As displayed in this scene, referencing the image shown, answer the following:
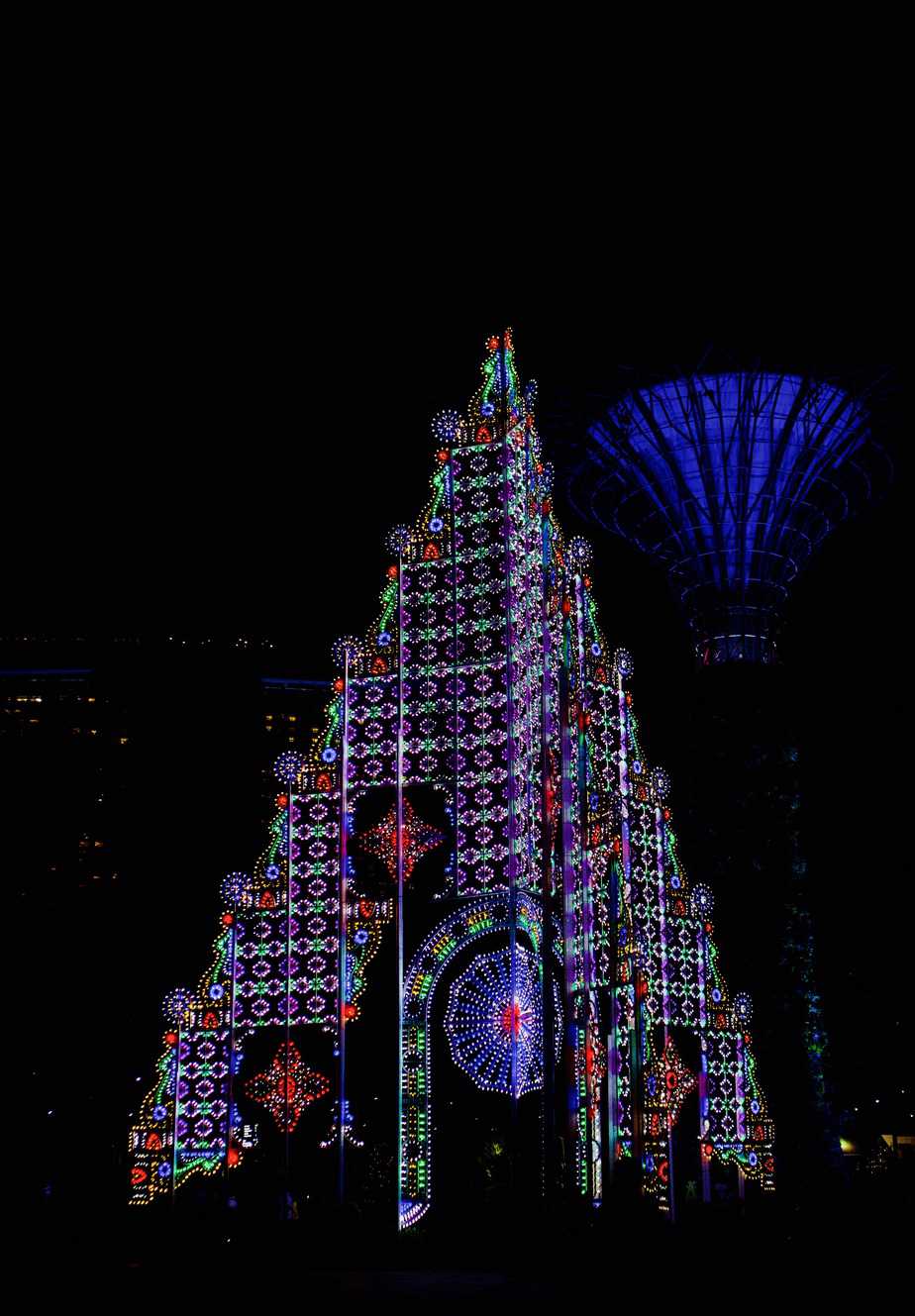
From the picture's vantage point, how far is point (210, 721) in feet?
100

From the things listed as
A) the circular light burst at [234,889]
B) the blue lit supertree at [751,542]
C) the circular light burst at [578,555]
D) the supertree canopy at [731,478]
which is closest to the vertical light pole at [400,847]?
the circular light burst at [234,889]

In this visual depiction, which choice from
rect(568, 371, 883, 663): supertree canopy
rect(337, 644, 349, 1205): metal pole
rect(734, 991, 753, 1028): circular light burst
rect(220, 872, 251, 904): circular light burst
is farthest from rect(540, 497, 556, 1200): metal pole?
rect(568, 371, 883, 663): supertree canopy

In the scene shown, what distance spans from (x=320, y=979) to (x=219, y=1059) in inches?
60.6

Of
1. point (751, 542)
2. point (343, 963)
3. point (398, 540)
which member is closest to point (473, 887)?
point (343, 963)

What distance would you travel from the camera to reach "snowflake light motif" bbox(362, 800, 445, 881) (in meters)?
18.3

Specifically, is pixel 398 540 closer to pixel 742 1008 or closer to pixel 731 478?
pixel 742 1008

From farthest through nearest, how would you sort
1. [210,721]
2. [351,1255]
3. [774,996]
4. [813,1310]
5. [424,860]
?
[210,721]
[774,996]
[424,860]
[351,1255]
[813,1310]

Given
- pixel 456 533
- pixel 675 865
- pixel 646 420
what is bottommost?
pixel 675 865

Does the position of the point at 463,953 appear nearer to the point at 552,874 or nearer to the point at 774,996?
the point at 552,874

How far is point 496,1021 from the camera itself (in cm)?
1786

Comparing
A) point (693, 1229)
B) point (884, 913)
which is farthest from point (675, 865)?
point (884, 913)

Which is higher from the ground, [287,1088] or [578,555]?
[578,555]

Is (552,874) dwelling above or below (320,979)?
above

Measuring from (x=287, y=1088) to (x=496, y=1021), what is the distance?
8.51ft
